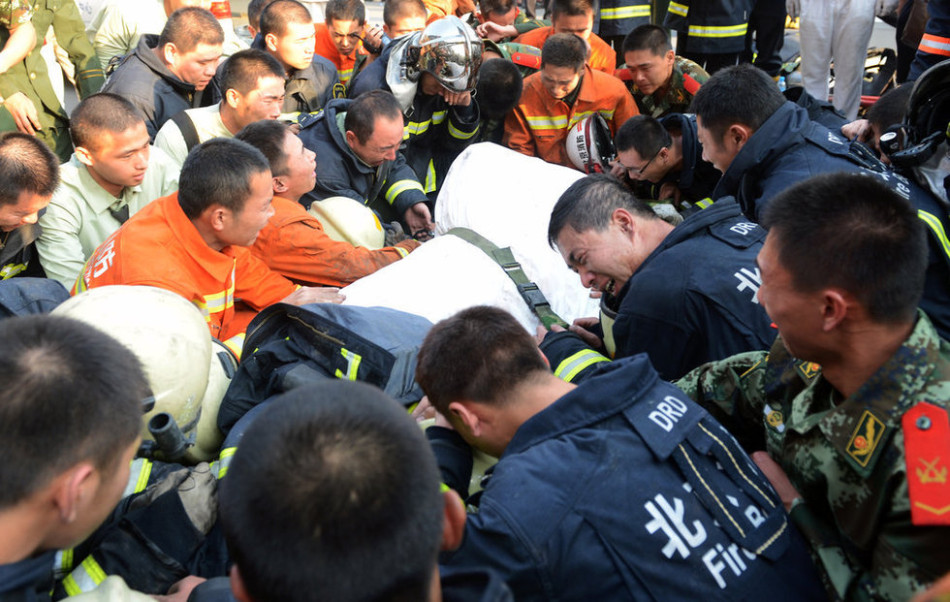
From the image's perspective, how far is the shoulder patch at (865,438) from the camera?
5.23ft

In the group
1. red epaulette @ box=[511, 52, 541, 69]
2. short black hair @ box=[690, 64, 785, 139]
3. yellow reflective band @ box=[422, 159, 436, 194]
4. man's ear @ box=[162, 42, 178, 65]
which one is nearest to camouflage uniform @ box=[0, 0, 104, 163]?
man's ear @ box=[162, 42, 178, 65]

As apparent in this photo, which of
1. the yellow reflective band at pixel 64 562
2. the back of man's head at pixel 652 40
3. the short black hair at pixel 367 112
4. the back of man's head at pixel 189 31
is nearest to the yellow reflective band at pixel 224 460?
the yellow reflective band at pixel 64 562

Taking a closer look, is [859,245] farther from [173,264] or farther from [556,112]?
[556,112]

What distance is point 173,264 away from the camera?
2.94m

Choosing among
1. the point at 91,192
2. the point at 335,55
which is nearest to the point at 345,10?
the point at 335,55

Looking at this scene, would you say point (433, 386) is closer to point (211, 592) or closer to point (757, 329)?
point (211, 592)

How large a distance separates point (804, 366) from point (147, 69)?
4.09 meters

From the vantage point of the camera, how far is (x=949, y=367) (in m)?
1.60

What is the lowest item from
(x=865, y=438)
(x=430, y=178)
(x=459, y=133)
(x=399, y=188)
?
(x=430, y=178)

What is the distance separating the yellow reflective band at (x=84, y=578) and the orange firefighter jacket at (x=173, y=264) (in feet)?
4.05

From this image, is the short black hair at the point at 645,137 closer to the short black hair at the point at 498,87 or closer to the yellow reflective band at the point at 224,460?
the short black hair at the point at 498,87

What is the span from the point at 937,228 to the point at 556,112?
2911mm

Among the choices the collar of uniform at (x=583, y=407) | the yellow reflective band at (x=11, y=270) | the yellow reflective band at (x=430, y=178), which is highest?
the collar of uniform at (x=583, y=407)

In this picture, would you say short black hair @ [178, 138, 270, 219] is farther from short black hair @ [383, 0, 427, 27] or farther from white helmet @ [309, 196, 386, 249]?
short black hair @ [383, 0, 427, 27]
